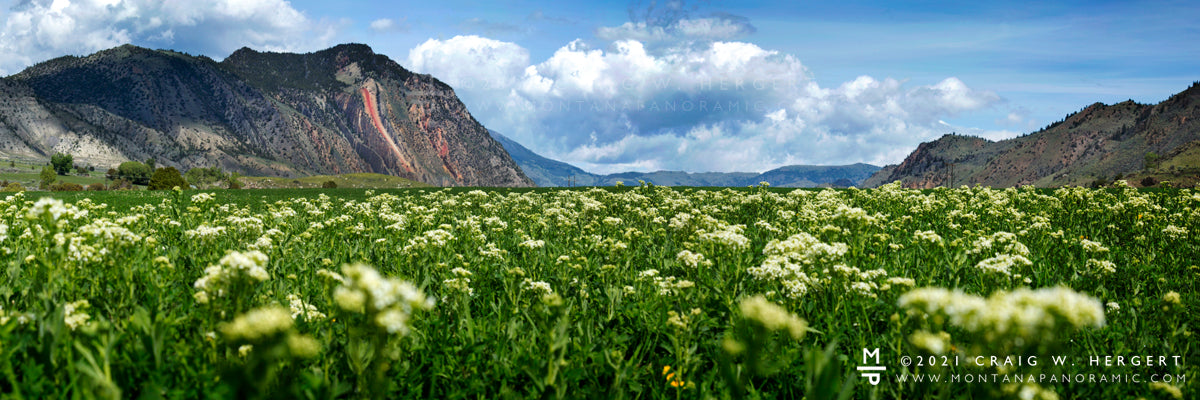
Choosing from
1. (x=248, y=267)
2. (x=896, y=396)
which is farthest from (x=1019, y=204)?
(x=248, y=267)

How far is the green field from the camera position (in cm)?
324

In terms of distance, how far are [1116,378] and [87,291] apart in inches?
481

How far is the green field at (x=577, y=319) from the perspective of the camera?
3238 mm

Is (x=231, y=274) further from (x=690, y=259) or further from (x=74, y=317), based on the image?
(x=690, y=259)

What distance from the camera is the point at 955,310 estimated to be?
3199mm

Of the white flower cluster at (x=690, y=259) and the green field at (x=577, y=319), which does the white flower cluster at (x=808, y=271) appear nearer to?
the green field at (x=577, y=319)

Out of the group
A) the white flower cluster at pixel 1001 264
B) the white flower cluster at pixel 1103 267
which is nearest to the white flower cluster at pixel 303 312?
the white flower cluster at pixel 1001 264

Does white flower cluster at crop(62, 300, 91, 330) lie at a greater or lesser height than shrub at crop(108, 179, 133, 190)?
greater

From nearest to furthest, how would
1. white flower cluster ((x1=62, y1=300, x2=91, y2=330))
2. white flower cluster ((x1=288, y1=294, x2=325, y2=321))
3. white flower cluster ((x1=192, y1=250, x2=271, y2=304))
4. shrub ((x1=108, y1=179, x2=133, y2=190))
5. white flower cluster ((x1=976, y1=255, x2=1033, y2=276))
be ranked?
white flower cluster ((x1=192, y1=250, x2=271, y2=304)), white flower cluster ((x1=62, y1=300, x2=91, y2=330)), white flower cluster ((x1=288, y1=294, x2=325, y2=321)), white flower cluster ((x1=976, y1=255, x2=1033, y2=276)), shrub ((x1=108, y1=179, x2=133, y2=190))

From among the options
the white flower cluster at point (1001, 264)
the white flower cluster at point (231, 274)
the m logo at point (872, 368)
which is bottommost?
the m logo at point (872, 368)

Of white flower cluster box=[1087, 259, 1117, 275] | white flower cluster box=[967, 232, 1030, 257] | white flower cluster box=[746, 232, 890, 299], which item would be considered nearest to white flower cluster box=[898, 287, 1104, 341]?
white flower cluster box=[746, 232, 890, 299]

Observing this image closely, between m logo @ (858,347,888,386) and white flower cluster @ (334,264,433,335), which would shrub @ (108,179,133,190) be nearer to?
white flower cluster @ (334,264,433,335)

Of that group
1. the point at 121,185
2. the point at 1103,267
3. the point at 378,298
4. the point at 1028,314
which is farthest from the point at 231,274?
the point at 121,185

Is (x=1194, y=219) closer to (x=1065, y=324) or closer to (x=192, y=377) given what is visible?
(x=1065, y=324)
